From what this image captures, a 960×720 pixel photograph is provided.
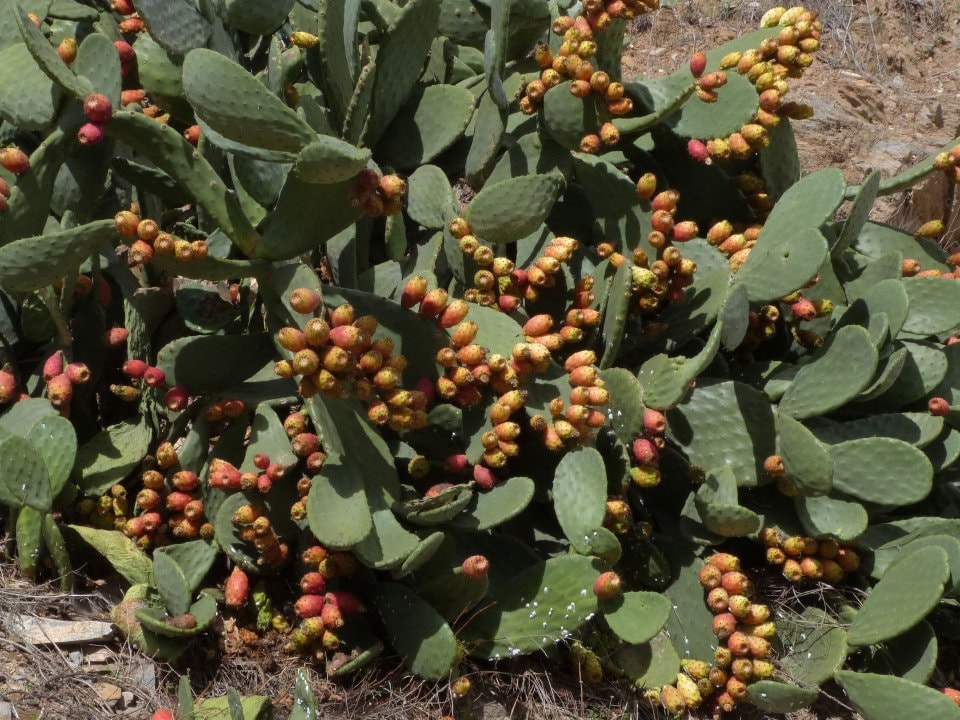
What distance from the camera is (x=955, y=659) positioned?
9.61 feet

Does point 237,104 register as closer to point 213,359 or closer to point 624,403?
point 213,359

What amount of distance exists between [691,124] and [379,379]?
4.38ft

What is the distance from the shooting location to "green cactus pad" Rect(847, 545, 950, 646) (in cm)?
236

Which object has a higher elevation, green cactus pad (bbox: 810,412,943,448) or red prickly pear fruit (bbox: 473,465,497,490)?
red prickly pear fruit (bbox: 473,465,497,490)

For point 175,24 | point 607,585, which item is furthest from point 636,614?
point 175,24

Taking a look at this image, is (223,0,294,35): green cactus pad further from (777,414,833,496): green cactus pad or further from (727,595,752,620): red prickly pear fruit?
(727,595,752,620): red prickly pear fruit

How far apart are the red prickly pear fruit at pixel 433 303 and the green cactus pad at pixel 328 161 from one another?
347 mm

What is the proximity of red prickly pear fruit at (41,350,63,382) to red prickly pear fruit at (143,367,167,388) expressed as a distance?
0.24m

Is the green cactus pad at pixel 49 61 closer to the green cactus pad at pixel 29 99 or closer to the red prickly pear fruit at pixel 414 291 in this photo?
the green cactus pad at pixel 29 99

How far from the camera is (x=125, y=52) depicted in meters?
2.68

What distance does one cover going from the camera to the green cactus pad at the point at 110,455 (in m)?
2.56

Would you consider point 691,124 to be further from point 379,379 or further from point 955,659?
point 955,659

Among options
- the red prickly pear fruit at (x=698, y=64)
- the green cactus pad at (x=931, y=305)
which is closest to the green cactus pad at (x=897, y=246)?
the green cactus pad at (x=931, y=305)

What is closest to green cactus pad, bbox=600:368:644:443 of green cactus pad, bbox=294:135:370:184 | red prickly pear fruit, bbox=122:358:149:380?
green cactus pad, bbox=294:135:370:184
